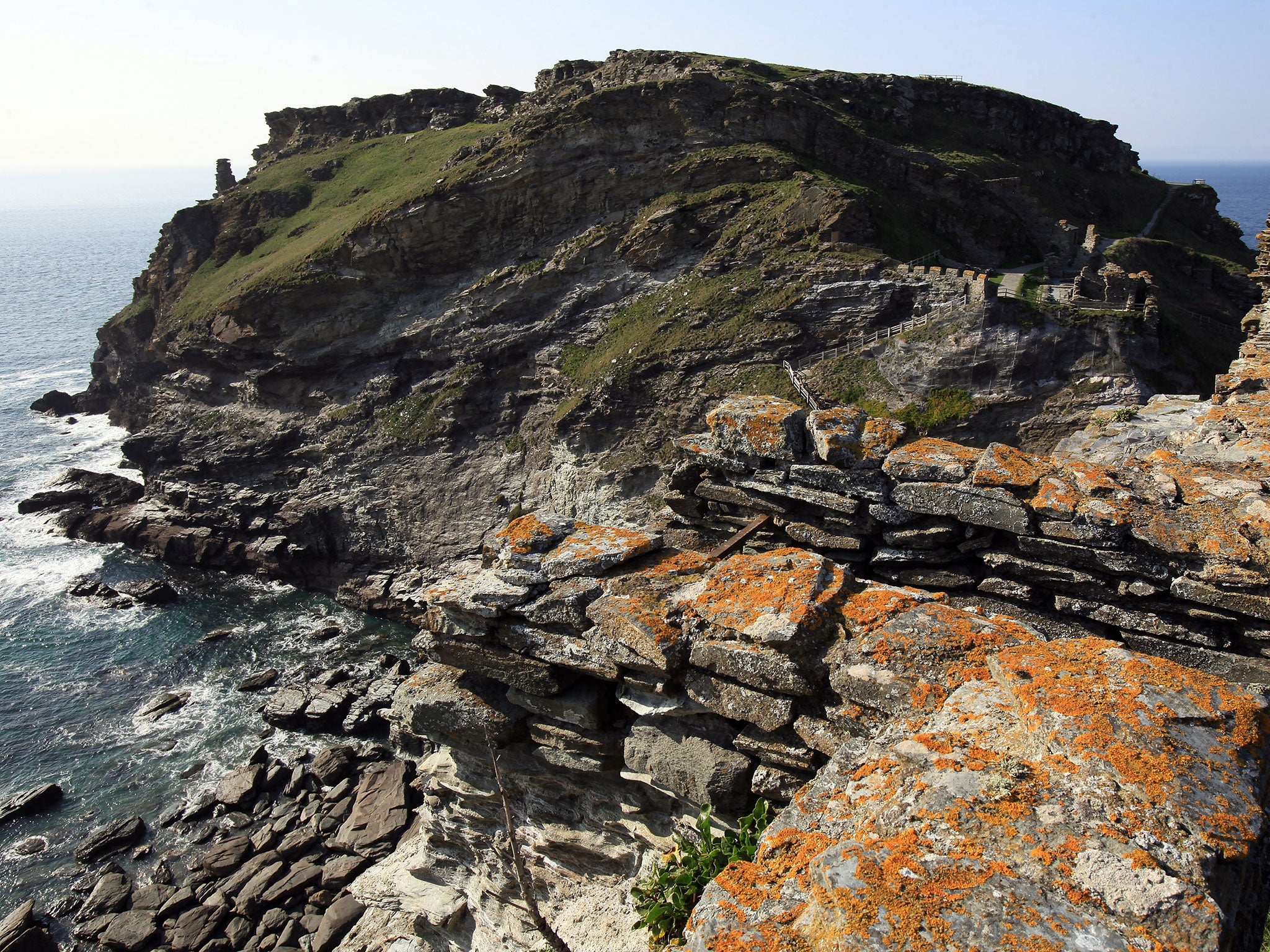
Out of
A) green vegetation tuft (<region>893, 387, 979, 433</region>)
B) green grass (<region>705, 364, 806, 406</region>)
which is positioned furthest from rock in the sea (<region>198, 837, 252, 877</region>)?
green vegetation tuft (<region>893, 387, 979, 433</region>)

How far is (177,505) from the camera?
179 ft

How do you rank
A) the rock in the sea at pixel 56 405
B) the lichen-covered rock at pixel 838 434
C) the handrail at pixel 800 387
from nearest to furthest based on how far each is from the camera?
the lichen-covered rock at pixel 838 434
the handrail at pixel 800 387
the rock in the sea at pixel 56 405

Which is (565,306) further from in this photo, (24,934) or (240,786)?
(24,934)

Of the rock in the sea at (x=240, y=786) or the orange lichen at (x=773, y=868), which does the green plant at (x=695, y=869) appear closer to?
the orange lichen at (x=773, y=868)

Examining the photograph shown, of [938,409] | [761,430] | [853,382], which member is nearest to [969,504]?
[761,430]

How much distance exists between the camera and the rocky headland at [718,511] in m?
5.03

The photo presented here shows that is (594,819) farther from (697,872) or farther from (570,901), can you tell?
(697,872)

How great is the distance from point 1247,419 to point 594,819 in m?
13.2

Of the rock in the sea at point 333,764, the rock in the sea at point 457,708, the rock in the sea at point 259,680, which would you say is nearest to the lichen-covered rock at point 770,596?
the rock in the sea at point 457,708

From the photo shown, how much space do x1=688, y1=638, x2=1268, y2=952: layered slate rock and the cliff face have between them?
33.9 m

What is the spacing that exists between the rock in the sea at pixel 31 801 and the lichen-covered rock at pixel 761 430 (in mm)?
33825

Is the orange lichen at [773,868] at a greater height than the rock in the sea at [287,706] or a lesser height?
greater

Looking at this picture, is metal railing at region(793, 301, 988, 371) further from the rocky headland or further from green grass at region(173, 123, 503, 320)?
green grass at region(173, 123, 503, 320)

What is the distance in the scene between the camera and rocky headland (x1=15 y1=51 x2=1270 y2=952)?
16.5 feet
